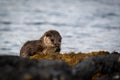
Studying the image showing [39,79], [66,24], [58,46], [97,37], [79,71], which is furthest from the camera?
[66,24]

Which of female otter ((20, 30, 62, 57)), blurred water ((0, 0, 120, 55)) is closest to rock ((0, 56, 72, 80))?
female otter ((20, 30, 62, 57))

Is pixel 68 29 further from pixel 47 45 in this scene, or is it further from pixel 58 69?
pixel 58 69

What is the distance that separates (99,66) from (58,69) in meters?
1.67

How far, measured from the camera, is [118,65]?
8469 mm

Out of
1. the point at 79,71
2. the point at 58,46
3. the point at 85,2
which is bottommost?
the point at 85,2

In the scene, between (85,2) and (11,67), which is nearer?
(11,67)

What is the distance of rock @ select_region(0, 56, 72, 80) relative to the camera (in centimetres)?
649

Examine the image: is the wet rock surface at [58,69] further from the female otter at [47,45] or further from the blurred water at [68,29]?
the blurred water at [68,29]

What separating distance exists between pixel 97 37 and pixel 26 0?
32.4m

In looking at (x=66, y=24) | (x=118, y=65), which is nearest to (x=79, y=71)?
(x=118, y=65)

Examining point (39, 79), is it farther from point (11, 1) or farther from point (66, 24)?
point (11, 1)

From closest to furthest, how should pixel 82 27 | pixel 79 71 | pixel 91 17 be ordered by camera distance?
pixel 79 71 < pixel 82 27 < pixel 91 17

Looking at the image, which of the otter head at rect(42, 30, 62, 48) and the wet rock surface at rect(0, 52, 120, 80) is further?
the otter head at rect(42, 30, 62, 48)

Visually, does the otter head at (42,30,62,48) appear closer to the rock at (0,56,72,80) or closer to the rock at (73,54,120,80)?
the rock at (73,54,120,80)
